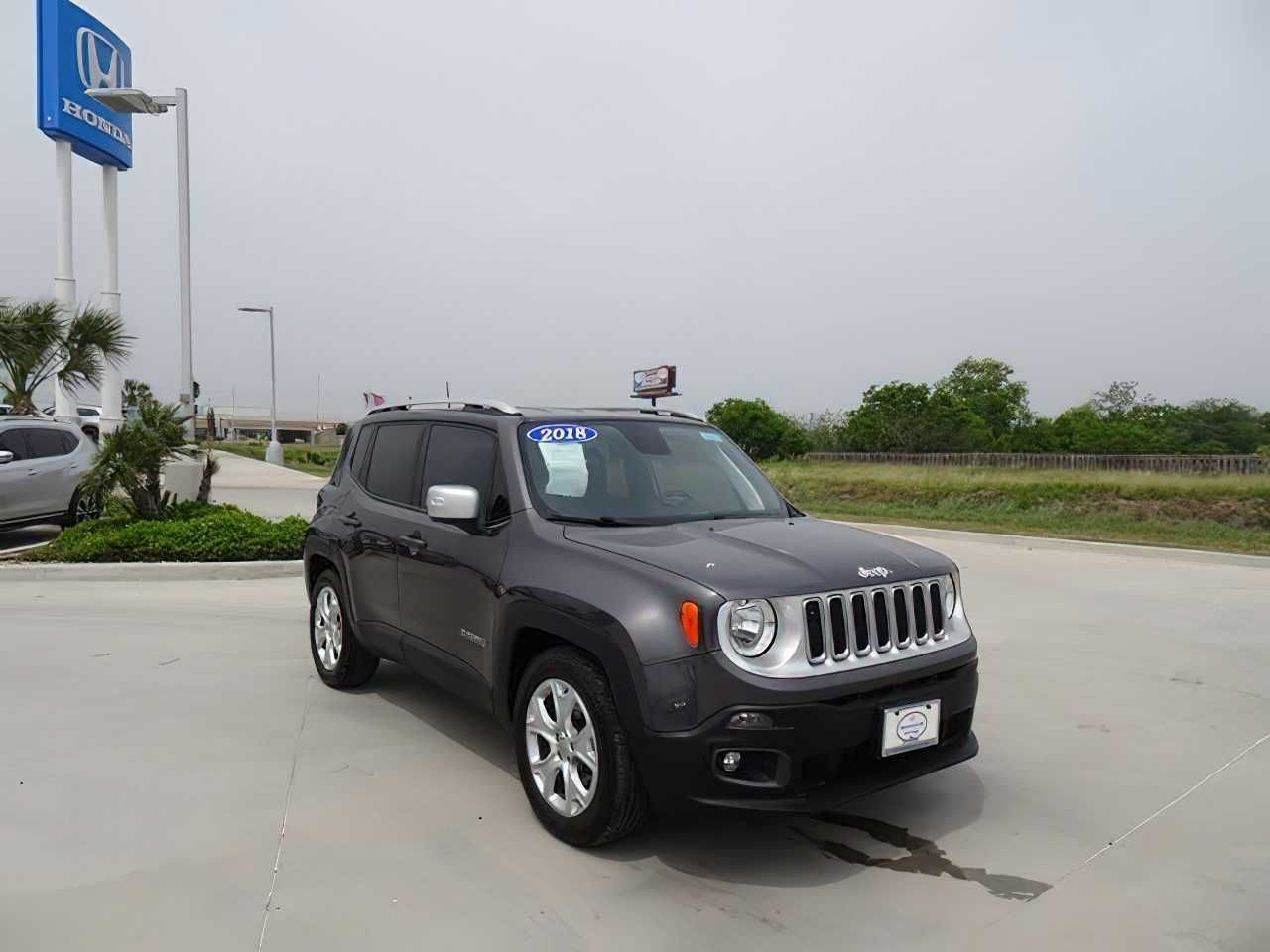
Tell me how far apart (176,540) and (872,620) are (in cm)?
906

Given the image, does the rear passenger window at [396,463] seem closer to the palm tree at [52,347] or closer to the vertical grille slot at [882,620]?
the vertical grille slot at [882,620]

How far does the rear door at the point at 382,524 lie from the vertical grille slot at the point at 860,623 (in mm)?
2402

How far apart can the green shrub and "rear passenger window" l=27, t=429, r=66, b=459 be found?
1.71 m

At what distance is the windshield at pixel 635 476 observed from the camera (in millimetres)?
4371

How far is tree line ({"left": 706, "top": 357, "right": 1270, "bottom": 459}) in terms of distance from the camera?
7606cm

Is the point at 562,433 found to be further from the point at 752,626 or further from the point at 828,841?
the point at 828,841

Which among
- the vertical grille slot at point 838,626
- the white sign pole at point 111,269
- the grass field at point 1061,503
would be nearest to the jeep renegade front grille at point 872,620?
the vertical grille slot at point 838,626

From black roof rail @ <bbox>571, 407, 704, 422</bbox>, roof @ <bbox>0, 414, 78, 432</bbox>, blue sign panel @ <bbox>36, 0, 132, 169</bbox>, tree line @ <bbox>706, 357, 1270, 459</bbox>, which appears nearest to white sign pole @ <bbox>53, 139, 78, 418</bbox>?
blue sign panel @ <bbox>36, 0, 132, 169</bbox>

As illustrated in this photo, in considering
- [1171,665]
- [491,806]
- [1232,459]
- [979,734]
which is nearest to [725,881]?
[491,806]

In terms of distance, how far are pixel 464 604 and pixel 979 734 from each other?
302 centimetres

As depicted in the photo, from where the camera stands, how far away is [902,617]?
12.4 ft

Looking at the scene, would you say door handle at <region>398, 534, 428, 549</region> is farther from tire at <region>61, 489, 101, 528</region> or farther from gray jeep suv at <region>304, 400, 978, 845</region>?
tire at <region>61, 489, 101, 528</region>

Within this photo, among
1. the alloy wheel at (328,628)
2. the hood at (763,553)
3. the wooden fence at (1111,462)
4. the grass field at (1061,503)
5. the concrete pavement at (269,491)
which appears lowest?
the grass field at (1061,503)

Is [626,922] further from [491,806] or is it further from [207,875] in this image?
[207,875]
